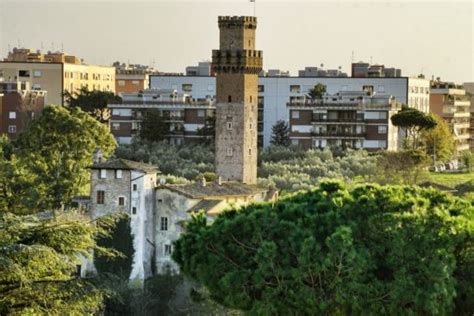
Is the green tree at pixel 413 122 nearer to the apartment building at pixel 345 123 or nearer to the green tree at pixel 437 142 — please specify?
the green tree at pixel 437 142

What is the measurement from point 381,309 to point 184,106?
52853 millimetres

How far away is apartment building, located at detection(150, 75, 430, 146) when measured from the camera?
8962cm

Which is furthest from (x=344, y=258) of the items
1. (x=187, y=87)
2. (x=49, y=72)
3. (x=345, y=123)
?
(x=49, y=72)

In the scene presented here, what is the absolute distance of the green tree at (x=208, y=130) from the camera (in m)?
80.0

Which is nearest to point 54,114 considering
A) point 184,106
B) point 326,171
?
point 326,171

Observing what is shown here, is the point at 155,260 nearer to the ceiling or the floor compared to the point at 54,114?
nearer to the floor

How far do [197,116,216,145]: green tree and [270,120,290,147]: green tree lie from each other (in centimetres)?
401

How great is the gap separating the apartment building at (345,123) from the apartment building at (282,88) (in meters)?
6.85

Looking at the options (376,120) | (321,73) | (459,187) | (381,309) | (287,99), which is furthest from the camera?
(321,73)

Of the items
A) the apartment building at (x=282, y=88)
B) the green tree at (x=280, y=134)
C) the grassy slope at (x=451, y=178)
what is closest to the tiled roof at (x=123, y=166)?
the grassy slope at (x=451, y=178)

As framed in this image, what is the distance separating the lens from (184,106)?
82188mm

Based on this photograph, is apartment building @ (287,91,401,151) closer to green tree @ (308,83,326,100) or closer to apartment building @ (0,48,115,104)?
green tree @ (308,83,326,100)

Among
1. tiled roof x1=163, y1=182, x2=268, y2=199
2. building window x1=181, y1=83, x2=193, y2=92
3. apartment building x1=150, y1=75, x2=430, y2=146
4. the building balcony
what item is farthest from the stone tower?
building window x1=181, y1=83, x2=193, y2=92

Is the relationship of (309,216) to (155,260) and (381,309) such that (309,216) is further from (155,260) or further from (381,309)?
(155,260)
